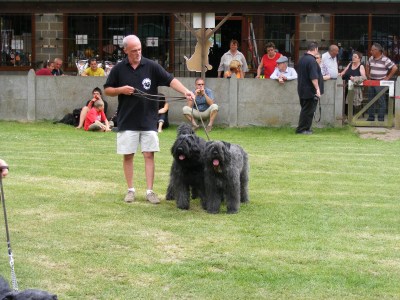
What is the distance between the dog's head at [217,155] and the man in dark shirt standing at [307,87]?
9.02 meters

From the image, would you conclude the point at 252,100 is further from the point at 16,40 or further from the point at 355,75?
the point at 16,40

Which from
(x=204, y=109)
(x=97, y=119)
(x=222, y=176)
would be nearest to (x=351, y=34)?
(x=204, y=109)

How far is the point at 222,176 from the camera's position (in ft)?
34.6

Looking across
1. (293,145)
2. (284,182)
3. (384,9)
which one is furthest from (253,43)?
(284,182)

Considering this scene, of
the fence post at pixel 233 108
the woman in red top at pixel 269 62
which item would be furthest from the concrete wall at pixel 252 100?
the woman in red top at pixel 269 62

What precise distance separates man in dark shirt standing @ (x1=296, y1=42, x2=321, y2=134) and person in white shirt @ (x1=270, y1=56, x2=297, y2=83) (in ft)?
3.31

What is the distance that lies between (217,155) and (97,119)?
32.2 ft

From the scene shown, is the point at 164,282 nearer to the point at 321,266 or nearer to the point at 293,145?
the point at 321,266

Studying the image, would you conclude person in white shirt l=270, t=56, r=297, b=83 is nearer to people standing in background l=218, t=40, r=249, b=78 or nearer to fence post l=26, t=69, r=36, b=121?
people standing in background l=218, t=40, r=249, b=78

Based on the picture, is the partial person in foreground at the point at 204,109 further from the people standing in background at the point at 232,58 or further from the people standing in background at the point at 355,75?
the people standing in background at the point at 355,75

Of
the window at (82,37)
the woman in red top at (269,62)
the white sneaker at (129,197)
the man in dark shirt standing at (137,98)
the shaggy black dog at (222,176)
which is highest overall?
the window at (82,37)

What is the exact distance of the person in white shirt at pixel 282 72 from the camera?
67.2 ft

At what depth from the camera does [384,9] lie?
70.4 feet

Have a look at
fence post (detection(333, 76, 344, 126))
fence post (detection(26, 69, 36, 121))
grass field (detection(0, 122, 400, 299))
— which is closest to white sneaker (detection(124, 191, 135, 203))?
grass field (detection(0, 122, 400, 299))
